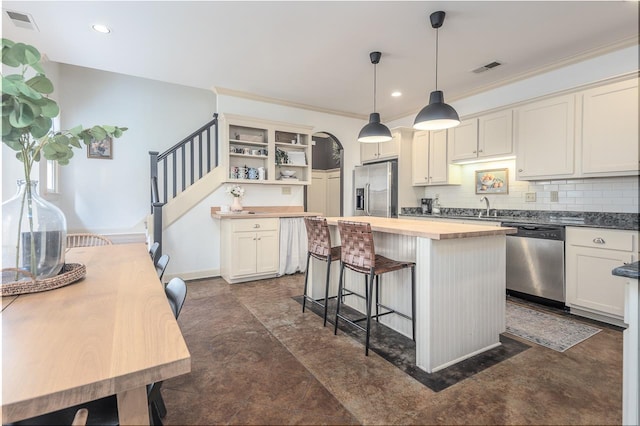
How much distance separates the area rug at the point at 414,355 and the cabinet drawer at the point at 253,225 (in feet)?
6.18

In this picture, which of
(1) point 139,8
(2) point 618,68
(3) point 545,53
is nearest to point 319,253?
(1) point 139,8

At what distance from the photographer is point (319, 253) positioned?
2.87 metres

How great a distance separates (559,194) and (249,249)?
396 cm

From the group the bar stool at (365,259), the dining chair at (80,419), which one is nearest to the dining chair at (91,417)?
the dining chair at (80,419)

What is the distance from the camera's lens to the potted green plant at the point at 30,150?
1014mm

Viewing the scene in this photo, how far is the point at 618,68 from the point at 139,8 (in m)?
4.64

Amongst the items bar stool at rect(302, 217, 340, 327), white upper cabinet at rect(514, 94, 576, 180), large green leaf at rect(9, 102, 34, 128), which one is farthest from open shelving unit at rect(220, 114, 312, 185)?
large green leaf at rect(9, 102, 34, 128)

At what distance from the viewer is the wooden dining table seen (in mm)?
614

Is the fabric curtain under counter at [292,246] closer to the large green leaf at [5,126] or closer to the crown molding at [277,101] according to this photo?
the crown molding at [277,101]

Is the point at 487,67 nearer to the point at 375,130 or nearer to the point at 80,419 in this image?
the point at 375,130

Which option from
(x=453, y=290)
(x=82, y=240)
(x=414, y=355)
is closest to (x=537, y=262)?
(x=453, y=290)

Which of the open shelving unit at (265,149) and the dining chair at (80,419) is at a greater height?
the open shelving unit at (265,149)

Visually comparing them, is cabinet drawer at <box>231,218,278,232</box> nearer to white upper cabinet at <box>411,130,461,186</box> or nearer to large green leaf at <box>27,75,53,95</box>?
white upper cabinet at <box>411,130,461,186</box>

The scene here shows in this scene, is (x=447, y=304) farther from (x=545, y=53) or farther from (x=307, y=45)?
(x=545, y=53)
